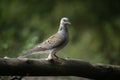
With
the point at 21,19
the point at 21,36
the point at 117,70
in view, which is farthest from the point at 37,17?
the point at 117,70

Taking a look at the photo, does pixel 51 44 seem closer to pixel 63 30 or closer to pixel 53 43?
pixel 53 43

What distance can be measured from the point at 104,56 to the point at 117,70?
181 inches

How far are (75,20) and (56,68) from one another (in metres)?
6.66

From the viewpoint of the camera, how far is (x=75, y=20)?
11.1 meters

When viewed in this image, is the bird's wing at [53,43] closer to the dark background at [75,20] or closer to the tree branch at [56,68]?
the tree branch at [56,68]

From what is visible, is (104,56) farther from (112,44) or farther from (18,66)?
(18,66)

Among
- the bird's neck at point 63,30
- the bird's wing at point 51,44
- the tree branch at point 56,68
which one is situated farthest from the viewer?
the bird's neck at point 63,30

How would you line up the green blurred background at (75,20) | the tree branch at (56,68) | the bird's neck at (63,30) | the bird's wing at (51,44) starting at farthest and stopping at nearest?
the green blurred background at (75,20) < the bird's neck at (63,30) < the bird's wing at (51,44) < the tree branch at (56,68)

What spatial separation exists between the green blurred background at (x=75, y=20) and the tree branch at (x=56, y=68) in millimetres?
5160

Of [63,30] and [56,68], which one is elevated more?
[63,30]

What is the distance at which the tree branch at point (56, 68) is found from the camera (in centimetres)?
428

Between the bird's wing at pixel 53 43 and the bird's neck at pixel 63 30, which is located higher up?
the bird's neck at pixel 63 30

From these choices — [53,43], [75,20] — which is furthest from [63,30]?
[75,20]

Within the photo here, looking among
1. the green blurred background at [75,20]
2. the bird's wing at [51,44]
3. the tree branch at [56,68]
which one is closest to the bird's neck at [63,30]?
the bird's wing at [51,44]
